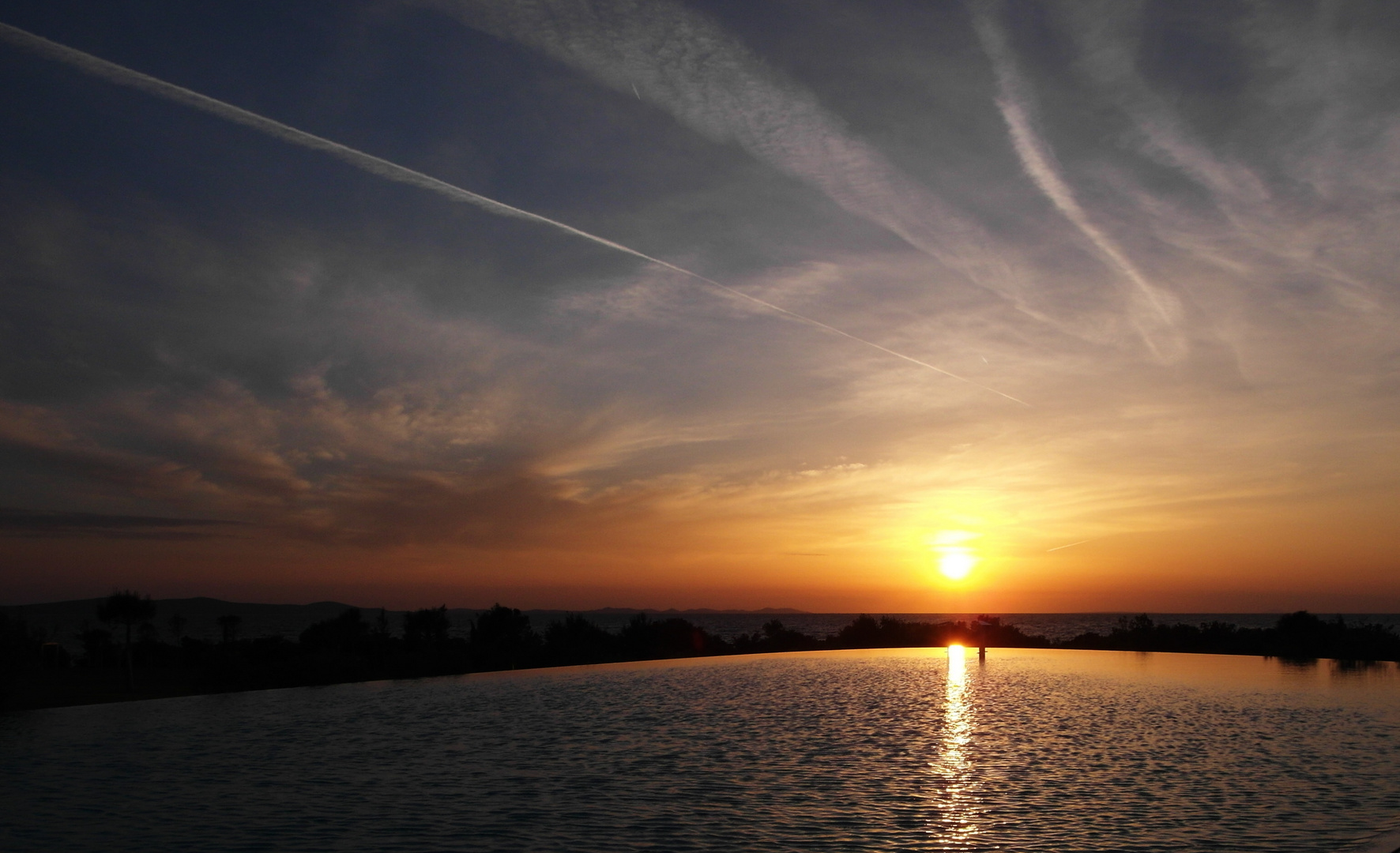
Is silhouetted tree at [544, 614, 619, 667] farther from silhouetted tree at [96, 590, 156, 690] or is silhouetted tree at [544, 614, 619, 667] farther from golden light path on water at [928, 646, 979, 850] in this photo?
golden light path on water at [928, 646, 979, 850]

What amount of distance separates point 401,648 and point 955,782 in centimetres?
4086

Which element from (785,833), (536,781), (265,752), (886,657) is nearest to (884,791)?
(785,833)

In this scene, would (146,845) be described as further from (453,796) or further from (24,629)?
(24,629)

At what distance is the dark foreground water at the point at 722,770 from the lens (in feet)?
49.2

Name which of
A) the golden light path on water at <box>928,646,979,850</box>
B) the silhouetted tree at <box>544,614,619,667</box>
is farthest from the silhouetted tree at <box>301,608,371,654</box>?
the golden light path on water at <box>928,646,979,850</box>

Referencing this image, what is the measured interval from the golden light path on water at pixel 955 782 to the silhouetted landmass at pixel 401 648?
1136 inches

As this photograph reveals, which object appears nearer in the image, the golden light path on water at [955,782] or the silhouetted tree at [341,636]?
the golden light path on water at [955,782]

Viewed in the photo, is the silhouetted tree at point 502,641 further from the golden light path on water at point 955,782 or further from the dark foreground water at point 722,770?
the golden light path on water at point 955,782

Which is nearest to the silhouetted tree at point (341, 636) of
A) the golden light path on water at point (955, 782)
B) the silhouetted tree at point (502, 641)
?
the silhouetted tree at point (502, 641)

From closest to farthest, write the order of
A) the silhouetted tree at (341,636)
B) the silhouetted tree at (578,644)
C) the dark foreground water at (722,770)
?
the dark foreground water at (722,770), the silhouetted tree at (341,636), the silhouetted tree at (578,644)

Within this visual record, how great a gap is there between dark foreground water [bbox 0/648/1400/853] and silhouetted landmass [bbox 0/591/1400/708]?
5793 millimetres

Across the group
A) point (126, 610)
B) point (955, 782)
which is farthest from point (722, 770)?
point (126, 610)

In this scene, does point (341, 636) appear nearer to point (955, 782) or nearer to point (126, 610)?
point (126, 610)

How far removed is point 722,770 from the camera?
795 inches
